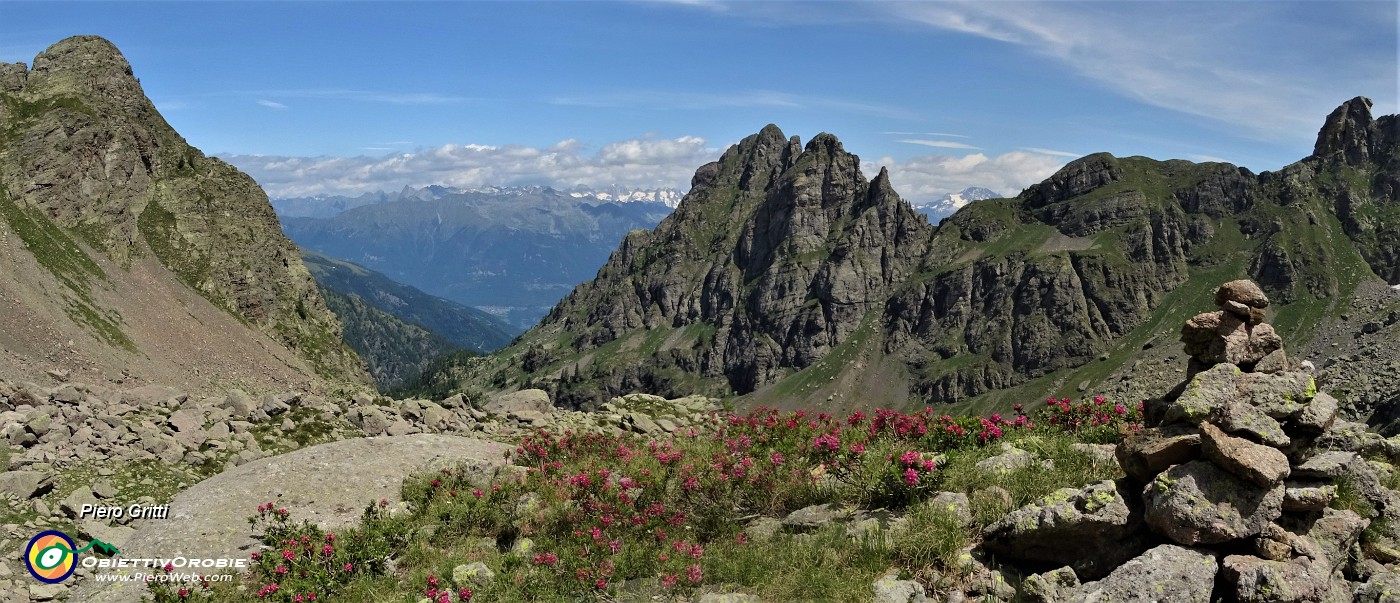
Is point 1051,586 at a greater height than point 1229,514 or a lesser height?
lesser

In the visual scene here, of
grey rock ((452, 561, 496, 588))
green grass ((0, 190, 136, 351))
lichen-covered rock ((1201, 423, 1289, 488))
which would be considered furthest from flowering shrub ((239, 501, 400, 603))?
green grass ((0, 190, 136, 351))

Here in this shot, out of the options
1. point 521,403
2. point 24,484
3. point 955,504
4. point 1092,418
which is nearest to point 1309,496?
point 955,504

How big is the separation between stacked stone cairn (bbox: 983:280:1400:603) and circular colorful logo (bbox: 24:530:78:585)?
21.6 m

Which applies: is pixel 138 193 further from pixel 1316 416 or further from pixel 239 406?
pixel 1316 416

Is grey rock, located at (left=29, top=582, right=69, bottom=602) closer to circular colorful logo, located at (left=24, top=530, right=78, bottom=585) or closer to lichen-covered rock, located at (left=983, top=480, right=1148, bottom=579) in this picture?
circular colorful logo, located at (left=24, top=530, right=78, bottom=585)

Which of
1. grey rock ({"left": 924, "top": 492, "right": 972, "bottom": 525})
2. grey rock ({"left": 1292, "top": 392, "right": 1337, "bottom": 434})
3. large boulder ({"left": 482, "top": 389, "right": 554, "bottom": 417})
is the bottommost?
large boulder ({"left": 482, "top": 389, "right": 554, "bottom": 417})

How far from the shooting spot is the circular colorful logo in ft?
58.6

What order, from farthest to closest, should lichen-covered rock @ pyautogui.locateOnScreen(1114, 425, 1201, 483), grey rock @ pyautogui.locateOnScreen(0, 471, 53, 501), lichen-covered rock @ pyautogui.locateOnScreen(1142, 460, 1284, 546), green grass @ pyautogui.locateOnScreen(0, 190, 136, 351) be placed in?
green grass @ pyautogui.locateOnScreen(0, 190, 136, 351), grey rock @ pyautogui.locateOnScreen(0, 471, 53, 501), lichen-covered rock @ pyautogui.locateOnScreen(1114, 425, 1201, 483), lichen-covered rock @ pyautogui.locateOnScreen(1142, 460, 1284, 546)

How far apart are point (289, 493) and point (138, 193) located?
97.9 m

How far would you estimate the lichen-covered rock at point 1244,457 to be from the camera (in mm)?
10203

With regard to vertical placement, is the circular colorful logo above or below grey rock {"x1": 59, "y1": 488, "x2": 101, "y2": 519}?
below

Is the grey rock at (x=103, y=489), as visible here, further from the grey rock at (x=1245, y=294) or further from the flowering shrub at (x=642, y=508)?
the grey rock at (x=1245, y=294)

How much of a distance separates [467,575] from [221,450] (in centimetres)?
1918

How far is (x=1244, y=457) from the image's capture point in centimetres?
1029
